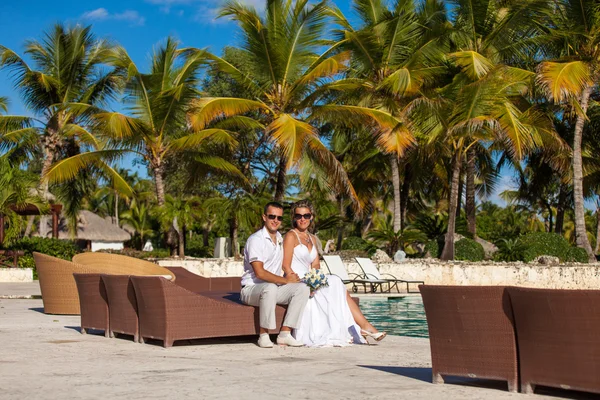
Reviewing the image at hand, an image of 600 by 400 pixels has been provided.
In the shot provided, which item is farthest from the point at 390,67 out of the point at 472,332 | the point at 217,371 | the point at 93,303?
the point at 472,332

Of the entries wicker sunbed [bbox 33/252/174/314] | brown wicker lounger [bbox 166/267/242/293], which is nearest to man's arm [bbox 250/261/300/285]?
brown wicker lounger [bbox 166/267/242/293]

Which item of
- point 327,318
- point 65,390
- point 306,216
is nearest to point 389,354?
point 327,318

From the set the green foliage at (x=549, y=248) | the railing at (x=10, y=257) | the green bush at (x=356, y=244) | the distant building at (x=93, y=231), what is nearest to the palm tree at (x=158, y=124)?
the railing at (x=10, y=257)

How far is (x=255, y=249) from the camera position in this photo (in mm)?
7938

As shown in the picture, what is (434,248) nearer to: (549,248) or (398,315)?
(549,248)

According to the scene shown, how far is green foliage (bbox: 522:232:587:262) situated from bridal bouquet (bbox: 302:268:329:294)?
1687 centimetres

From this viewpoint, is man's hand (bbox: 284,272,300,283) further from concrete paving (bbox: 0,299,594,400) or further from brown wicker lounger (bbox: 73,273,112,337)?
brown wicker lounger (bbox: 73,273,112,337)

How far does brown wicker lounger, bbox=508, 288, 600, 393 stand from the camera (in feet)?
15.0

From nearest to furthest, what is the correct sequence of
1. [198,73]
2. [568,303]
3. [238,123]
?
[568,303] < [238,123] < [198,73]

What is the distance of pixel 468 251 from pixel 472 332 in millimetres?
19258

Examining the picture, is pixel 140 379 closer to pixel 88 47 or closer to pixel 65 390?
pixel 65 390

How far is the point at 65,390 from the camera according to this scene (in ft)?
17.0

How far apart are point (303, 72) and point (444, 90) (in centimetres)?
475

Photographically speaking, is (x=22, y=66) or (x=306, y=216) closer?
(x=306, y=216)
